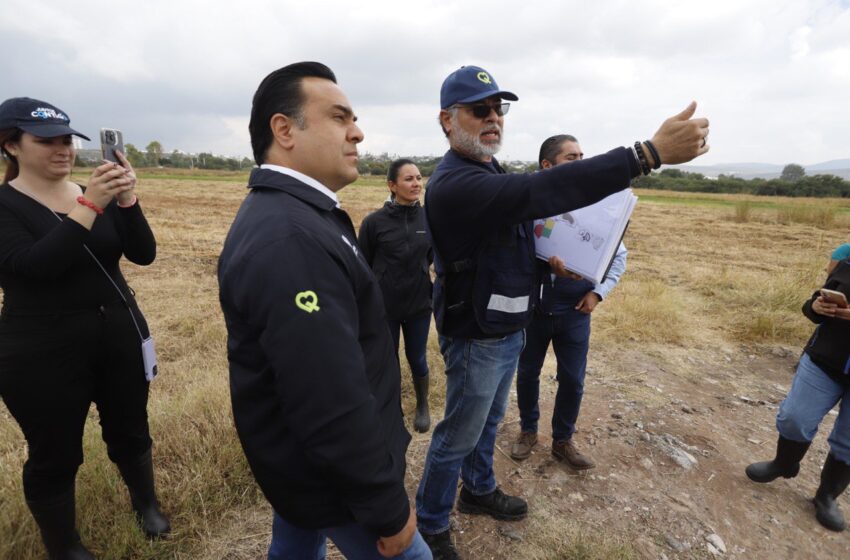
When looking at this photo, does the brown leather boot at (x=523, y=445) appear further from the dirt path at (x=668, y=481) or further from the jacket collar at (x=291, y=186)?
the jacket collar at (x=291, y=186)

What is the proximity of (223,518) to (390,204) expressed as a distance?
2.40 metres

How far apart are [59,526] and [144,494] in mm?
370

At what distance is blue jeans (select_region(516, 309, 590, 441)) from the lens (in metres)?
2.93

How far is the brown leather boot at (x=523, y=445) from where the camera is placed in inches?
126

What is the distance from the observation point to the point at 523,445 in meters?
3.24

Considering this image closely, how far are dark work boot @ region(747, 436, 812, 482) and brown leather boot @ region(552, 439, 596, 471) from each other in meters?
1.06

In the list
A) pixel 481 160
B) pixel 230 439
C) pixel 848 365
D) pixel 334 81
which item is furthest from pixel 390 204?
pixel 848 365

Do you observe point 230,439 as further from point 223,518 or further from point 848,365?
point 848,365

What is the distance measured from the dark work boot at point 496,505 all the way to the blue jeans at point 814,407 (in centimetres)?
177

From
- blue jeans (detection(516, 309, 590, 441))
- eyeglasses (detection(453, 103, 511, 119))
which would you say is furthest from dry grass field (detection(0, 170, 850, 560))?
eyeglasses (detection(453, 103, 511, 119))

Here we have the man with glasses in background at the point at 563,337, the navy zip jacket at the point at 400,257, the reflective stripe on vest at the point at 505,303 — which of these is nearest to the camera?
the reflective stripe on vest at the point at 505,303

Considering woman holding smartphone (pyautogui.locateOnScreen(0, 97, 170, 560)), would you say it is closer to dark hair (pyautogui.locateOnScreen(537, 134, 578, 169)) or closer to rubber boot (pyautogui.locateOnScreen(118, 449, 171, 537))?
rubber boot (pyautogui.locateOnScreen(118, 449, 171, 537))

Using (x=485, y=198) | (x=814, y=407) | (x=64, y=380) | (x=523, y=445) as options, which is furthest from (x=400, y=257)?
(x=814, y=407)

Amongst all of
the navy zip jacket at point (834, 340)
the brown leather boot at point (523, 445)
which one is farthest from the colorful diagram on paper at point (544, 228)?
the navy zip jacket at point (834, 340)
